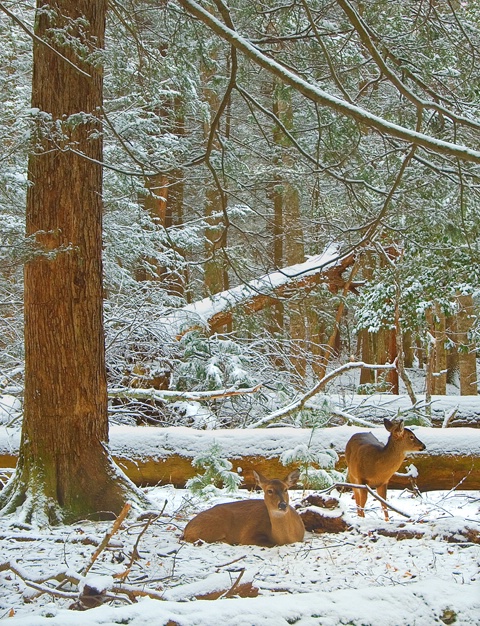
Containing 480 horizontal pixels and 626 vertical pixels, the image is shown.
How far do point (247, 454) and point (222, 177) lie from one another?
125 inches

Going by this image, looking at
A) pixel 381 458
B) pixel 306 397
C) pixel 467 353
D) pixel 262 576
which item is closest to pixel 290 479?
pixel 262 576

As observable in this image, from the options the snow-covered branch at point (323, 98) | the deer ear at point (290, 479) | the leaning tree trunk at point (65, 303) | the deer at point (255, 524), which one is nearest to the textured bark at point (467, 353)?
the deer ear at point (290, 479)

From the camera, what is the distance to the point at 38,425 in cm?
559

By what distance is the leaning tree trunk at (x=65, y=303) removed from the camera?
18.2 ft

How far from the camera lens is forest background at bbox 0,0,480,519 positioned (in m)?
5.59

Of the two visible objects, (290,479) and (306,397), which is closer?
(290,479)

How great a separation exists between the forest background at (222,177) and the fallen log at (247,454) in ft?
2.20

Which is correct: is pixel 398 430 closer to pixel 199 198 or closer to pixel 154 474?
pixel 154 474

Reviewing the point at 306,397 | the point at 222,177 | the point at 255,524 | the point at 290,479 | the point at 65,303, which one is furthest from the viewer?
the point at 306,397

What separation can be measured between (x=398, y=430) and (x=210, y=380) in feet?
10.8

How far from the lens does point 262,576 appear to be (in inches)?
145

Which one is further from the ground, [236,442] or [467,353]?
[467,353]

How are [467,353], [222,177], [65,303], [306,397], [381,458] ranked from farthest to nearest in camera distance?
[467,353], [306,397], [222,177], [381,458], [65,303]

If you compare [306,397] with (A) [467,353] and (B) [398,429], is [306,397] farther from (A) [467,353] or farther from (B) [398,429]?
(A) [467,353]
